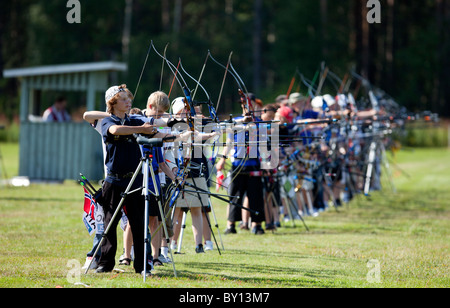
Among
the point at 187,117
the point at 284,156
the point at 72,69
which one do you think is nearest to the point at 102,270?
the point at 187,117

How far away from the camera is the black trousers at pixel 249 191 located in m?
10.2

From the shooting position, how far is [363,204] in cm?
1484

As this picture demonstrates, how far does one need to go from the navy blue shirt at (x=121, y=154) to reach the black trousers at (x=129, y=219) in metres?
0.10

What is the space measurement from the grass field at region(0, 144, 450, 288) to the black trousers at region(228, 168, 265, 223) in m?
0.29

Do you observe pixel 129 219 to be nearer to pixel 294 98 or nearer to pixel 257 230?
pixel 257 230

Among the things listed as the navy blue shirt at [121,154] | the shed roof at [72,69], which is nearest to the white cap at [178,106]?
the navy blue shirt at [121,154]

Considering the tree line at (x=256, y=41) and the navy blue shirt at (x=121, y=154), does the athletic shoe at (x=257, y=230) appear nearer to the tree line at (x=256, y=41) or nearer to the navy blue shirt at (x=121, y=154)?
the navy blue shirt at (x=121, y=154)

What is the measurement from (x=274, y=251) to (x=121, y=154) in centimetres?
290

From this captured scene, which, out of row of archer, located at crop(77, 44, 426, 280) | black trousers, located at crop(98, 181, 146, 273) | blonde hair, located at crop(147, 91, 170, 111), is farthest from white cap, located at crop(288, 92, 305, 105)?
black trousers, located at crop(98, 181, 146, 273)

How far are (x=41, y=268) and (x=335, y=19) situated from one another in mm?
42636

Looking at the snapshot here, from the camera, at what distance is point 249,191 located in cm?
1025

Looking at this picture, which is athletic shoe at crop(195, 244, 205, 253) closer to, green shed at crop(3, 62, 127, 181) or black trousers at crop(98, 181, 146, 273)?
black trousers at crop(98, 181, 146, 273)

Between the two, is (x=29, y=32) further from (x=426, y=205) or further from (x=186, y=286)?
(x=186, y=286)

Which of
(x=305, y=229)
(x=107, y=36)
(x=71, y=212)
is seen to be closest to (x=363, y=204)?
(x=305, y=229)
